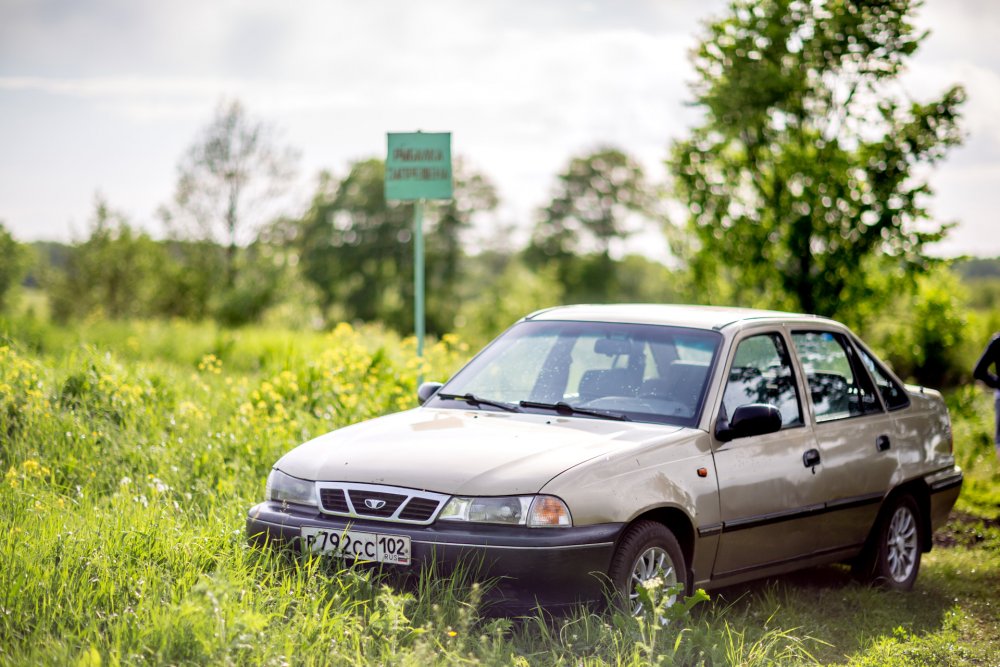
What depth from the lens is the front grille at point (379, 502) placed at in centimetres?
514

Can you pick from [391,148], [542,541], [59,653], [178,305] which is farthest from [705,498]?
[178,305]

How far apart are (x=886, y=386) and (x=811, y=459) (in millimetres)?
1326

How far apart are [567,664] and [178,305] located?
42.8 metres

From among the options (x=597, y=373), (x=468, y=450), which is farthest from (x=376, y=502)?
(x=597, y=373)

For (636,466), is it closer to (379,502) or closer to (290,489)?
(379,502)

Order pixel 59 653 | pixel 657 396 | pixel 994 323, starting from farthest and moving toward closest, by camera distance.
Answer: pixel 994 323, pixel 657 396, pixel 59 653

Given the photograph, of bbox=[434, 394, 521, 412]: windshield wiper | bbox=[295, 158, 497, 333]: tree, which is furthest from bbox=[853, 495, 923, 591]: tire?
bbox=[295, 158, 497, 333]: tree

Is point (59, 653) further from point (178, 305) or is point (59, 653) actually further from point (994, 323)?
point (178, 305)

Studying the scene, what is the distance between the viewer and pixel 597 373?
21.0 ft

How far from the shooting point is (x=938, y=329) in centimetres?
1448

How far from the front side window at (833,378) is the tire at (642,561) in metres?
1.70

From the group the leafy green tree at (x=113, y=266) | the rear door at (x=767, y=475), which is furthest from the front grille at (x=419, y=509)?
the leafy green tree at (x=113, y=266)

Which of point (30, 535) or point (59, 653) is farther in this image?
point (30, 535)

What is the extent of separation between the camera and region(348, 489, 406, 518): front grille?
5211 millimetres
